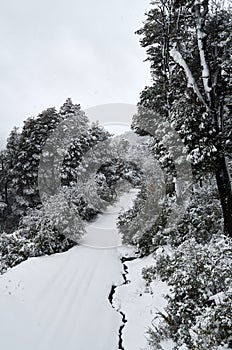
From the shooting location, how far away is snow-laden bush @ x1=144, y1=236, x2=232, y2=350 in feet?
12.5

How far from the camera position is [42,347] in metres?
4.91

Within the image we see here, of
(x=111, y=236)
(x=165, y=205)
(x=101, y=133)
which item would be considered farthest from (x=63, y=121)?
(x=165, y=205)

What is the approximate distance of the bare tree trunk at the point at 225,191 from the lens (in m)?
7.97

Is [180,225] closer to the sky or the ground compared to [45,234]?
closer to the sky

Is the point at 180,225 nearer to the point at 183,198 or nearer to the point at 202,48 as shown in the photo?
the point at 183,198

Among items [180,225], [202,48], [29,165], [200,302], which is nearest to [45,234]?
[180,225]

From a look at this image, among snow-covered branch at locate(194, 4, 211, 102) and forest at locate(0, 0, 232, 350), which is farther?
snow-covered branch at locate(194, 4, 211, 102)

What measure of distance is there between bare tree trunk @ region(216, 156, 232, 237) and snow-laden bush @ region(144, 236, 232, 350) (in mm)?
2283

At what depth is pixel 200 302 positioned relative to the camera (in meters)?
4.76

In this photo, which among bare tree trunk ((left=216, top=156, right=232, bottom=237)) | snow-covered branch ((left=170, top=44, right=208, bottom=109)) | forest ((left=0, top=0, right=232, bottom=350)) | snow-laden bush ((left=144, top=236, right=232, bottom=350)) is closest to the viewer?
snow-laden bush ((left=144, top=236, right=232, bottom=350))

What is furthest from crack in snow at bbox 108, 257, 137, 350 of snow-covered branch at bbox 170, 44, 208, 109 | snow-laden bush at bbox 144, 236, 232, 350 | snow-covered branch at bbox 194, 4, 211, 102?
snow-covered branch at bbox 194, 4, 211, 102

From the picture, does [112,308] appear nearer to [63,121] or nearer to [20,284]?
[20,284]

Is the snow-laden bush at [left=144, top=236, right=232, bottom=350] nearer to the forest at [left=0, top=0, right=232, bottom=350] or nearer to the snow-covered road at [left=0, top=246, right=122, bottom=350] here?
the forest at [left=0, top=0, right=232, bottom=350]

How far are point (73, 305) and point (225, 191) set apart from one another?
517 centimetres
